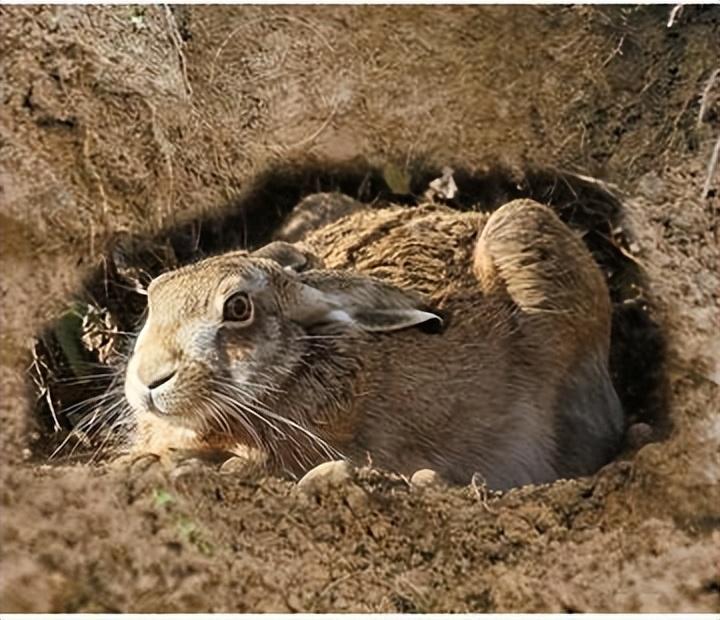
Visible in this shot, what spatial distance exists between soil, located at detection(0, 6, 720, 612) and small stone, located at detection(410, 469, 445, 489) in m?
0.10

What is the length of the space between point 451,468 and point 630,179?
1.91 metres

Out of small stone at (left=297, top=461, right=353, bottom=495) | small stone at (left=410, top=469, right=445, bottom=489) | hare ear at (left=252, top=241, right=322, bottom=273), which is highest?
hare ear at (left=252, top=241, right=322, bottom=273)

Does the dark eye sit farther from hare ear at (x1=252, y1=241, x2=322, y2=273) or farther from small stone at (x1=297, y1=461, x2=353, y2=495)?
small stone at (x1=297, y1=461, x2=353, y2=495)

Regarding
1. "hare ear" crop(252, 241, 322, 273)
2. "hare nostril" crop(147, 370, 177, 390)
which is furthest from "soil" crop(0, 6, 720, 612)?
"hare ear" crop(252, 241, 322, 273)

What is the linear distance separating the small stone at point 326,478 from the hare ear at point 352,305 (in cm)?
67

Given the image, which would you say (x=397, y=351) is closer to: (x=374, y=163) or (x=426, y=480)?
(x=426, y=480)

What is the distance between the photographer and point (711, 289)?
6973 mm

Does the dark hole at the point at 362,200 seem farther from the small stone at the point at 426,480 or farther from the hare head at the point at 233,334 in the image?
the small stone at the point at 426,480

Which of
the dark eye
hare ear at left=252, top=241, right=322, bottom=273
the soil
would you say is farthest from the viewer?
hare ear at left=252, top=241, right=322, bottom=273

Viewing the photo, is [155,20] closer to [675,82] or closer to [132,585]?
[675,82]

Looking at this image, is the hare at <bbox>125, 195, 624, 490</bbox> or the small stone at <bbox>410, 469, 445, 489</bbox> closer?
the hare at <bbox>125, 195, 624, 490</bbox>

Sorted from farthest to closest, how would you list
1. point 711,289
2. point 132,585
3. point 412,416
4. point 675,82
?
1. point 675,82
2. point 711,289
3. point 412,416
4. point 132,585

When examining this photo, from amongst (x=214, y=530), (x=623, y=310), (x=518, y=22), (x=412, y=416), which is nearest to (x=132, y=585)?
(x=214, y=530)

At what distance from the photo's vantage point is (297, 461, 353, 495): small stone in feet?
19.3
